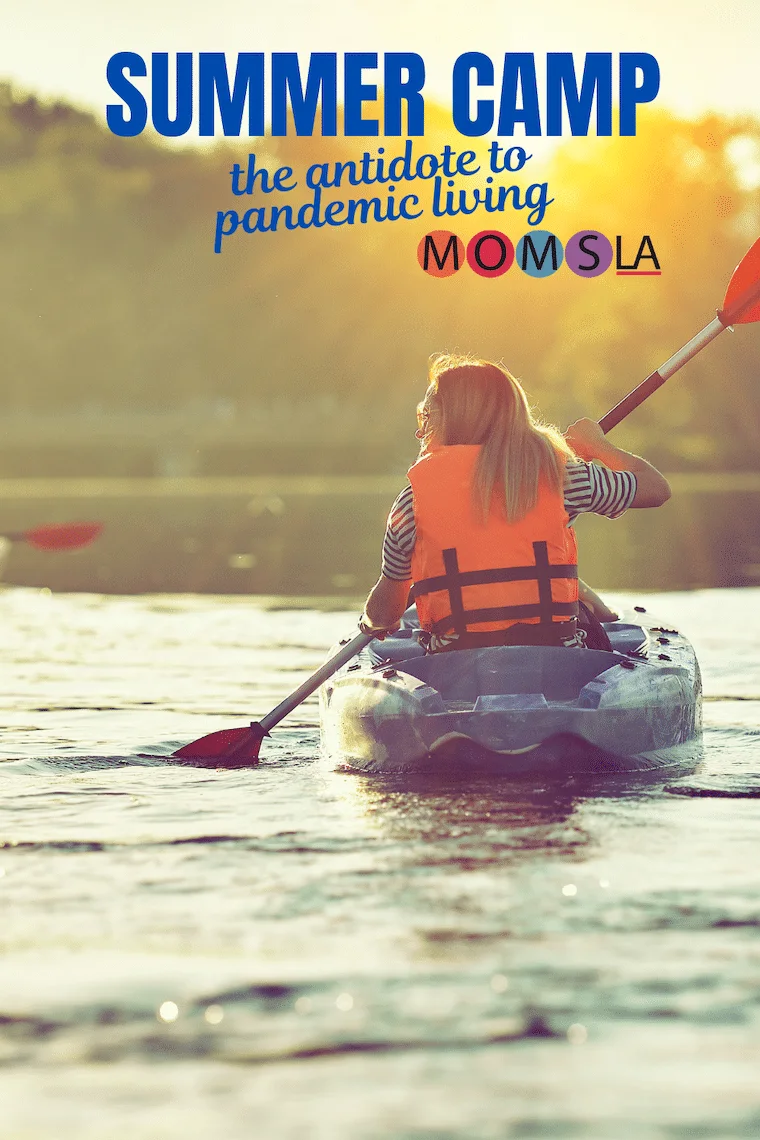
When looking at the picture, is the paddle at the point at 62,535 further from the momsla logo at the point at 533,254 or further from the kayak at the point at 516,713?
the momsla logo at the point at 533,254

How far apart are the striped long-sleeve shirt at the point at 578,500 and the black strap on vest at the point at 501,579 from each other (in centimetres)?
14

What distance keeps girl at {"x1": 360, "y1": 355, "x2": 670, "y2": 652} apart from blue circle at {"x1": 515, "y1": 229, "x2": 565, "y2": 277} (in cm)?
4846

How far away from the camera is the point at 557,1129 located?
3158 mm

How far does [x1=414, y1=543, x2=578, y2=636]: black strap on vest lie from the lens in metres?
6.25

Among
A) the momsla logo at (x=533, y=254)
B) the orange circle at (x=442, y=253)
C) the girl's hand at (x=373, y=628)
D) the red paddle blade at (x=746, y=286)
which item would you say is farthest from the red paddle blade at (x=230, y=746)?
the orange circle at (x=442, y=253)

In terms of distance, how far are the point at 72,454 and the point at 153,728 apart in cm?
5161

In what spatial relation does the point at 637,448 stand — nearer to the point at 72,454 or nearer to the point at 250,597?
the point at 72,454

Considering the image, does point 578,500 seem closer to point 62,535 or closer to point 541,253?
point 62,535

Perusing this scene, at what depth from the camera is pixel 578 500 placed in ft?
20.6

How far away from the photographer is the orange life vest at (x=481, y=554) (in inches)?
244

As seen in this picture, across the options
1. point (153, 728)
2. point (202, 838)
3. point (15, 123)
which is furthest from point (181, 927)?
point (15, 123)

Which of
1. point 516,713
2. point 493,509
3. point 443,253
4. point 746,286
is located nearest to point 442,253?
point 443,253

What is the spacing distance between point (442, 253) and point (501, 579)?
169ft

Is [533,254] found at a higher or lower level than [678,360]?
higher
